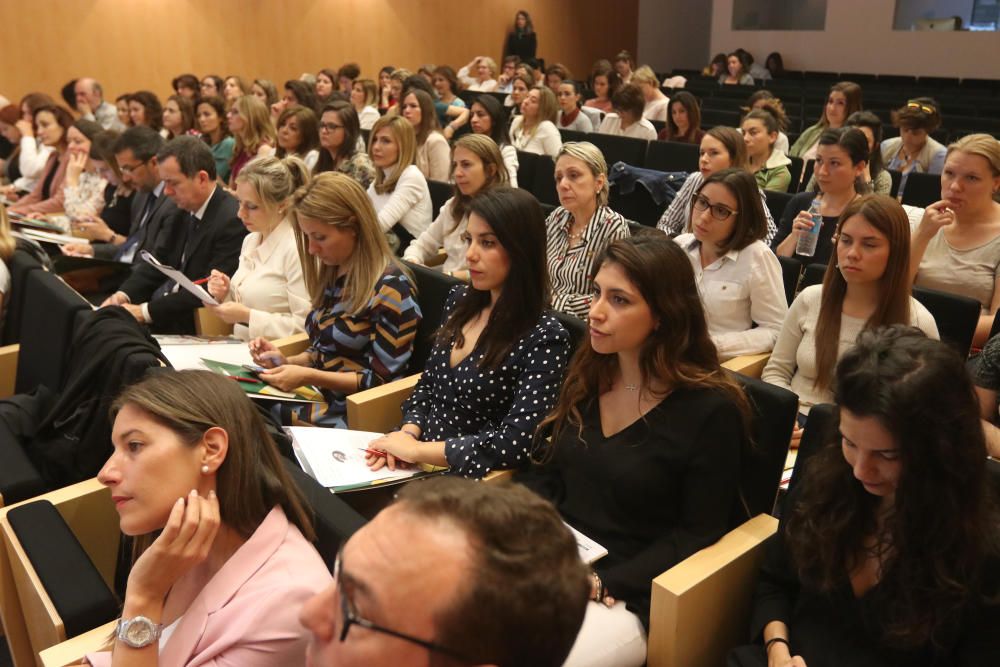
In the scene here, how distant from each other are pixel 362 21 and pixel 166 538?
12.5m

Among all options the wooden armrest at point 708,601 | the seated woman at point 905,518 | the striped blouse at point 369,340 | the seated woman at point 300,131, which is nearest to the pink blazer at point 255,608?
the wooden armrest at point 708,601

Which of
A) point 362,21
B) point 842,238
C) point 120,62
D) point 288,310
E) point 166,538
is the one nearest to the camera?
point 166,538

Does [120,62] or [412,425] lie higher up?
[120,62]

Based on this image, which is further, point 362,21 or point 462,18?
point 462,18

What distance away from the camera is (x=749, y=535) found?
5.73 ft

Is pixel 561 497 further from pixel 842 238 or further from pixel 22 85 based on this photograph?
pixel 22 85

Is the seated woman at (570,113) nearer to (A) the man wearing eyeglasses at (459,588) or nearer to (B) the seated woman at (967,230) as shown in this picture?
(B) the seated woman at (967,230)

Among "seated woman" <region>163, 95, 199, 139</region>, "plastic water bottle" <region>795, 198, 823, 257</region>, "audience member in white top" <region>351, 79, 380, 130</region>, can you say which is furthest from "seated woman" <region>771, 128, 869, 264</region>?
"audience member in white top" <region>351, 79, 380, 130</region>

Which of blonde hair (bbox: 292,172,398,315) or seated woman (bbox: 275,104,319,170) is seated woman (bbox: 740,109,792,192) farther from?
blonde hair (bbox: 292,172,398,315)

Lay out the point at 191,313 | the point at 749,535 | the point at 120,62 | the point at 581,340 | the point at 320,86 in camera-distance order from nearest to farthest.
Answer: the point at 749,535 → the point at 581,340 → the point at 191,313 → the point at 320,86 → the point at 120,62

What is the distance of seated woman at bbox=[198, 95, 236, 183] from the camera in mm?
6062

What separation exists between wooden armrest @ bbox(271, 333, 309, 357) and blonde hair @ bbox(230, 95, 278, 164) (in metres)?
3.02

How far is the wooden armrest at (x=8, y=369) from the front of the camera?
9.71 feet

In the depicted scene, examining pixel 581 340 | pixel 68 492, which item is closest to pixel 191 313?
pixel 68 492
